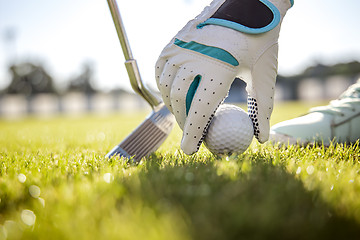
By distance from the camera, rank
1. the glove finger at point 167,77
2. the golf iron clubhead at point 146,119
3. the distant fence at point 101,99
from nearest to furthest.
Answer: the glove finger at point 167,77 → the golf iron clubhead at point 146,119 → the distant fence at point 101,99

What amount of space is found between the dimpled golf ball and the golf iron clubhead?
0.59 m

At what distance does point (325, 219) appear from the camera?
3.12 ft

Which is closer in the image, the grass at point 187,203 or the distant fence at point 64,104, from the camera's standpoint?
the grass at point 187,203

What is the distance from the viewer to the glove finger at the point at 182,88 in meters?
1.82

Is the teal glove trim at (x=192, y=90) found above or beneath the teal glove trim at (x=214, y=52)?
beneath

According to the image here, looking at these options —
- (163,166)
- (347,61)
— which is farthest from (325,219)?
(347,61)

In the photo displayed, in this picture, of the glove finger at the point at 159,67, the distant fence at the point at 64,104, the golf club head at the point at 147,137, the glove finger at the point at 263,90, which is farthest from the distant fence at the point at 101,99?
the glove finger at the point at 263,90

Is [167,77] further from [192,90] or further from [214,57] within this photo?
[214,57]

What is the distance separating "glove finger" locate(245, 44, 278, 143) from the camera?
197cm

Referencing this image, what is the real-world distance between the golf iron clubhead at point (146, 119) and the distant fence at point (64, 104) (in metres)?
34.4

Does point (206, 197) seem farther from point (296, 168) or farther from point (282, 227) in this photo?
point (296, 168)

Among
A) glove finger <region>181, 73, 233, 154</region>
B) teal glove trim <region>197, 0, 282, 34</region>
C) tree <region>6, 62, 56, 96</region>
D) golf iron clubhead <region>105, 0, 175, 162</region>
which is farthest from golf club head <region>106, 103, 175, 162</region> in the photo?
tree <region>6, 62, 56, 96</region>

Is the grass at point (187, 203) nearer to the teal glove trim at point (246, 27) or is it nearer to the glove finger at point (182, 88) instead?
the glove finger at point (182, 88)

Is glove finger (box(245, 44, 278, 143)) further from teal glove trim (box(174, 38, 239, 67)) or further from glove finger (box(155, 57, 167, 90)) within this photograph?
glove finger (box(155, 57, 167, 90))
